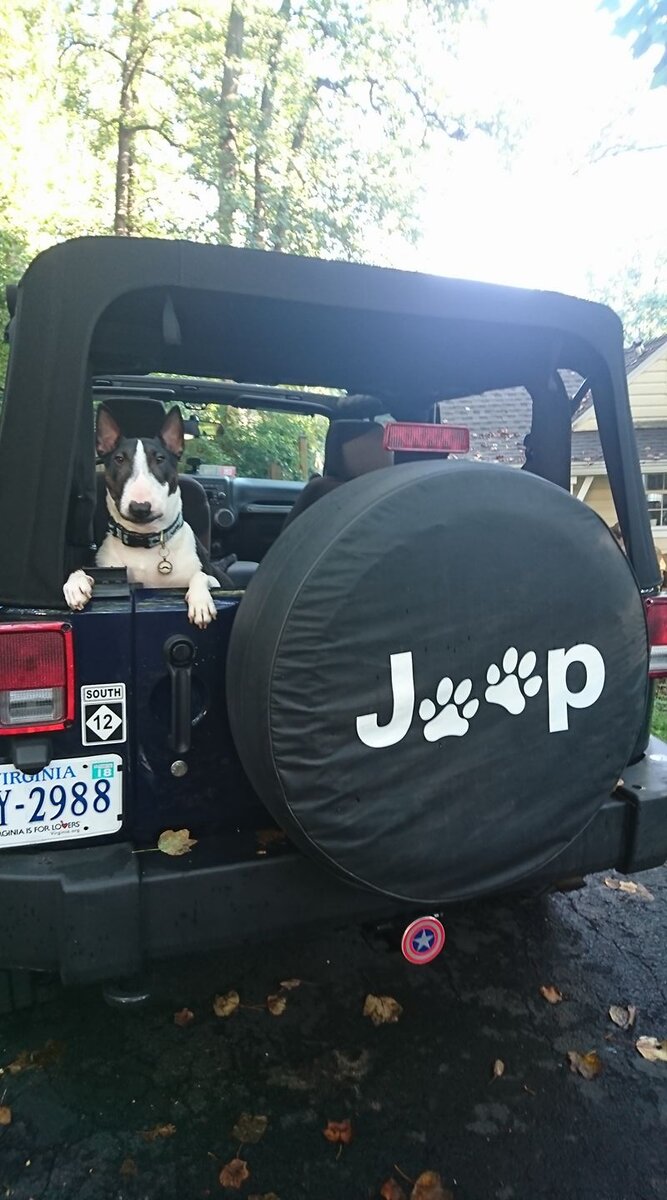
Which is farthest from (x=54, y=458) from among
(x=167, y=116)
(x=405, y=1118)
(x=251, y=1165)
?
(x=167, y=116)

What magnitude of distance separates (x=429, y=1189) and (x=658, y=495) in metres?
16.0

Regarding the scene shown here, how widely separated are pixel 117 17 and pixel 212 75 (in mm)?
2346

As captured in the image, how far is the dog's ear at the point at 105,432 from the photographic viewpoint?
8.83 feet

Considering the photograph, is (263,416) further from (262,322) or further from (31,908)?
(31,908)

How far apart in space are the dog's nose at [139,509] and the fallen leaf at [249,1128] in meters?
1.88

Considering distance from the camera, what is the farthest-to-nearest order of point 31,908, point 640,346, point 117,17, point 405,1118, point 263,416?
point 640,346, point 117,17, point 263,416, point 405,1118, point 31,908

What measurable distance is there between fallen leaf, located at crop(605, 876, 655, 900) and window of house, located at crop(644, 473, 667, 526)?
13.6 metres

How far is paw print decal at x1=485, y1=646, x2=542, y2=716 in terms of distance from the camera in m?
1.96

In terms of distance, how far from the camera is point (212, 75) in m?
18.7

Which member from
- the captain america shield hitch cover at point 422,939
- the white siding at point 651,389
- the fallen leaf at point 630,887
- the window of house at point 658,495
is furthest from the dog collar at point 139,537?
the white siding at point 651,389

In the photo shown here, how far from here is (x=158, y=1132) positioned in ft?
7.33

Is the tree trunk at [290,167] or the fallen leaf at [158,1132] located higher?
the tree trunk at [290,167]

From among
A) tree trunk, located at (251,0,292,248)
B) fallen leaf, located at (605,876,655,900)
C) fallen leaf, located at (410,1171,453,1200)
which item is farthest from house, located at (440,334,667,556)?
fallen leaf, located at (410,1171,453,1200)

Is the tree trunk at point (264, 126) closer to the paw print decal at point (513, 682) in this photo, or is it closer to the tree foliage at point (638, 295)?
the paw print decal at point (513, 682)
